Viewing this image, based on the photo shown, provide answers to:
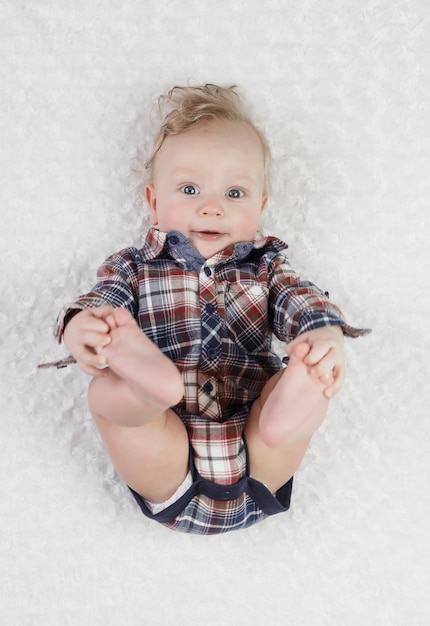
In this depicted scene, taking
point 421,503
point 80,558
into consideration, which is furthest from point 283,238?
point 80,558

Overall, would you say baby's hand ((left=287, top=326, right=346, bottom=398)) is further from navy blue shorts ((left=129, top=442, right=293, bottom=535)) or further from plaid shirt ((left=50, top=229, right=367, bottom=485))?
navy blue shorts ((left=129, top=442, right=293, bottom=535))

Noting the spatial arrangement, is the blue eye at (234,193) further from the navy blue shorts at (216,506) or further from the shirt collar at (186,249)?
the navy blue shorts at (216,506)

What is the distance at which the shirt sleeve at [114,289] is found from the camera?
116 centimetres

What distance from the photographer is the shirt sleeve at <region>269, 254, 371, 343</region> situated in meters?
1.16

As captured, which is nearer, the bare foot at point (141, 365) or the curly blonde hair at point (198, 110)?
the bare foot at point (141, 365)

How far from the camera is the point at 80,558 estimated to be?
137cm

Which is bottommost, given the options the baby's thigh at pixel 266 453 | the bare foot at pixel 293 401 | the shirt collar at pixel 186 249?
the baby's thigh at pixel 266 453

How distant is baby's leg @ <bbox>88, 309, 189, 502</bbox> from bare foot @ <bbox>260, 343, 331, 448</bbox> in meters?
0.15

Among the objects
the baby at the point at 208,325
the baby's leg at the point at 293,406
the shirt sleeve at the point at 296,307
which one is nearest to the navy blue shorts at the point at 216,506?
the baby at the point at 208,325

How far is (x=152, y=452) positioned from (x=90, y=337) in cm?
23

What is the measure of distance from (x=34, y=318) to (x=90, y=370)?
39 centimetres

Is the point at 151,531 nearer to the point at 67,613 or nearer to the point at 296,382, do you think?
the point at 67,613

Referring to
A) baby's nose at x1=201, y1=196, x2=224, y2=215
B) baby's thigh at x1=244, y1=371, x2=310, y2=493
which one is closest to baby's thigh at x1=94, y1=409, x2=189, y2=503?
baby's thigh at x1=244, y1=371, x2=310, y2=493

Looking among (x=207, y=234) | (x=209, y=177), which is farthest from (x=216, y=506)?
(x=209, y=177)
